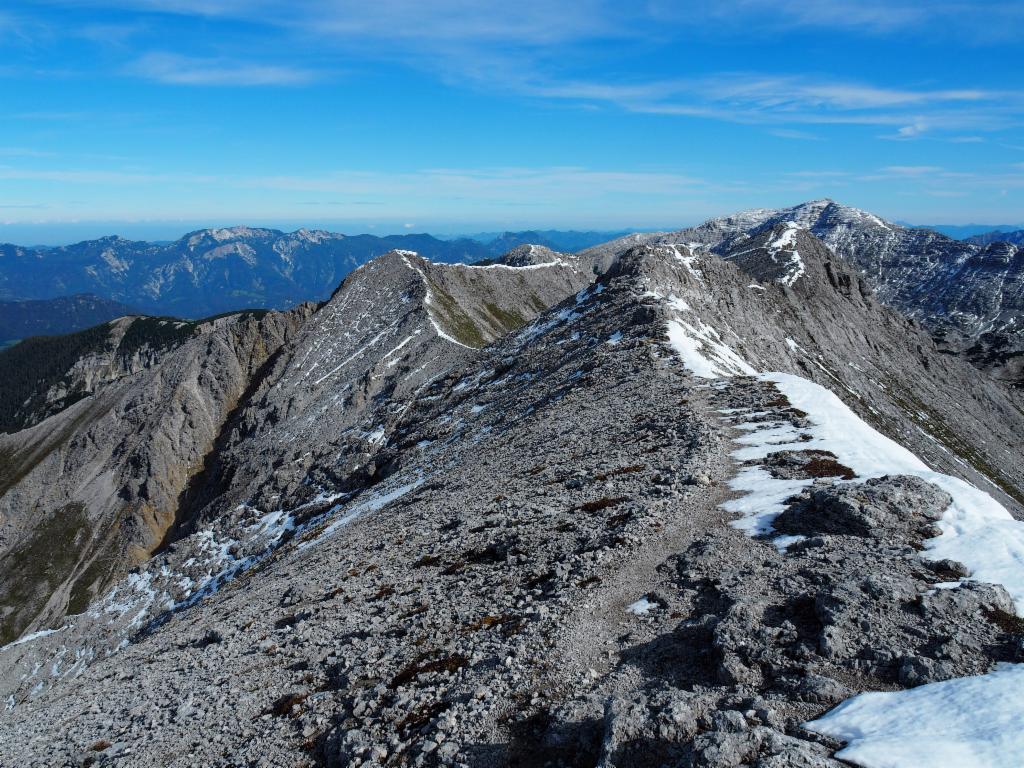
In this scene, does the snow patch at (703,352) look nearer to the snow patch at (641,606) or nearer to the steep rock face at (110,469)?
the snow patch at (641,606)

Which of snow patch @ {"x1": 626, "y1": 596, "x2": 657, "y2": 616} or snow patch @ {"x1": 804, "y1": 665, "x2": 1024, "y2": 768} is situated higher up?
snow patch @ {"x1": 804, "y1": 665, "x2": 1024, "y2": 768}

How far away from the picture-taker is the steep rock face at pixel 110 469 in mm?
108125

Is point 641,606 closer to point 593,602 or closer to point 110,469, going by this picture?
point 593,602

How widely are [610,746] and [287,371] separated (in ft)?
382

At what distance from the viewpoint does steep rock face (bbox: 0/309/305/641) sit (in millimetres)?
108125

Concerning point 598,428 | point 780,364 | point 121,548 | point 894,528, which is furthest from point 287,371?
point 894,528

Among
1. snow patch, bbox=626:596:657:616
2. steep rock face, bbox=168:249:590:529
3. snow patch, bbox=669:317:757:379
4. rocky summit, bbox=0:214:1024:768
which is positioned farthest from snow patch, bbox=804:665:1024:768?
steep rock face, bbox=168:249:590:529

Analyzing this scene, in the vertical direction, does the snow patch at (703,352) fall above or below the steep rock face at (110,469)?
above

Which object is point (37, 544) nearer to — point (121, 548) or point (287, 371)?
point (121, 548)

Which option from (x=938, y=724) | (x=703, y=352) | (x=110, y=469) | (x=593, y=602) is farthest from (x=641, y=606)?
(x=110, y=469)

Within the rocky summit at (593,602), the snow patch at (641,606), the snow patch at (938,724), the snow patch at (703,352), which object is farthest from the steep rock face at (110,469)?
the snow patch at (938,724)

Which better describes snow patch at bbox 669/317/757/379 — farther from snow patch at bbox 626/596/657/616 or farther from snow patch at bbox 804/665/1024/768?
snow patch at bbox 804/665/1024/768

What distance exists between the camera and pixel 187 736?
A: 1738cm

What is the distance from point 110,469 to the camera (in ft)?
410
